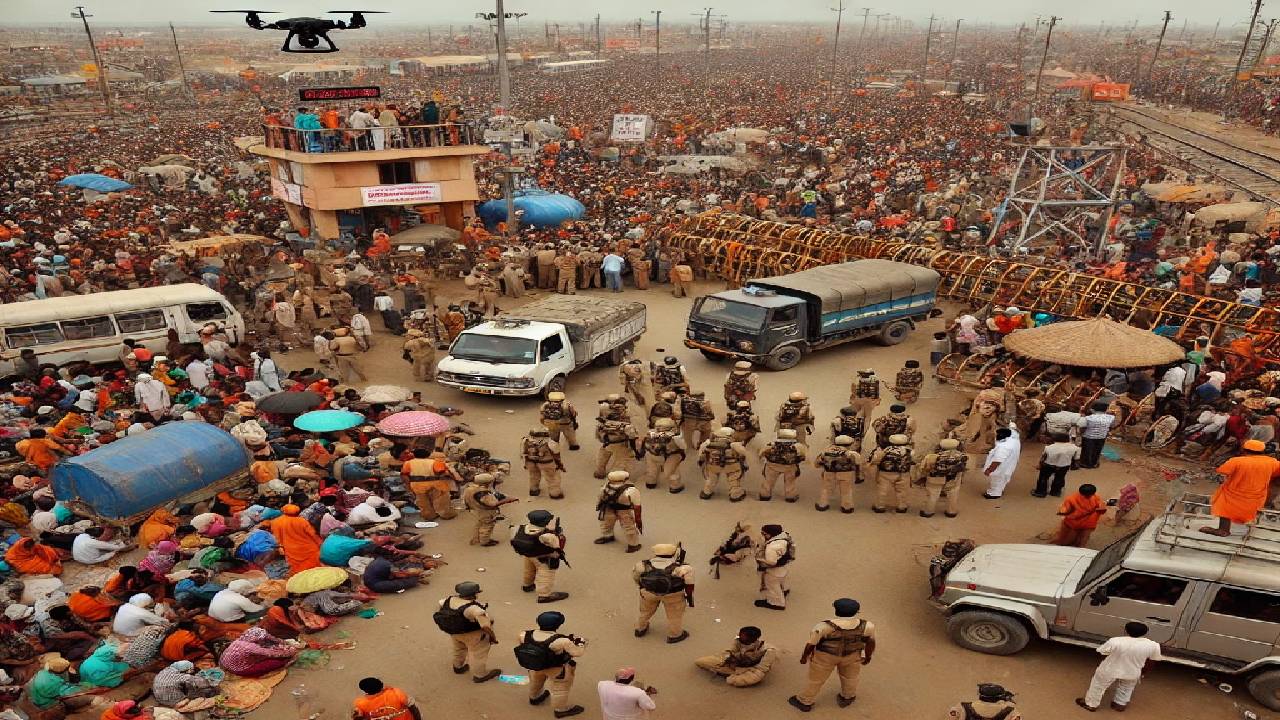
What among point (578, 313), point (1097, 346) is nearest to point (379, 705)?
point (578, 313)

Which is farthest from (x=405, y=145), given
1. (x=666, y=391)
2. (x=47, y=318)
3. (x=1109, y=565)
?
(x=1109, y=565)

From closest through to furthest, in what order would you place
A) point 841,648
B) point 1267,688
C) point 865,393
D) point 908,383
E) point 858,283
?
point 1267,688 < point 841,648 < point 865,393 < point 908,383 < point 858,283

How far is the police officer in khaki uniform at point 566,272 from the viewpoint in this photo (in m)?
23.0

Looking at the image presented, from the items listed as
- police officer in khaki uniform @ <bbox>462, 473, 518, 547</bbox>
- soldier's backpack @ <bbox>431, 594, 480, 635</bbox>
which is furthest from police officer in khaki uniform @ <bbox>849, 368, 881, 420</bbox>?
soldier's backpack @ <bbox>431, 594, 480, 635</bbox>

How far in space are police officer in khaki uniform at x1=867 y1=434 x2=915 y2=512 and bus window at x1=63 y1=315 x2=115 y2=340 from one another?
1426 cm

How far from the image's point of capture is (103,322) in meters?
17.2

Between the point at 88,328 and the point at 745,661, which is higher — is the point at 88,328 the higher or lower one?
the lower one

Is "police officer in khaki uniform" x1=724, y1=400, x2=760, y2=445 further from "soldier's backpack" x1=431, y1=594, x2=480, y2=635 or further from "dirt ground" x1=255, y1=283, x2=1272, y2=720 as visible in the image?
"soldier's backpack" x1=431, y1=594, x2=480, y2=635

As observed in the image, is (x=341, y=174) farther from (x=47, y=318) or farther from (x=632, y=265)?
(x=47, y=318)

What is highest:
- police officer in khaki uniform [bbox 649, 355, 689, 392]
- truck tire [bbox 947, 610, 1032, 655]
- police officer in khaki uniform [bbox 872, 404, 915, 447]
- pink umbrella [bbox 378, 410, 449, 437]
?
police officer in khaki uniform [bbox 872, 404, 915, 447]

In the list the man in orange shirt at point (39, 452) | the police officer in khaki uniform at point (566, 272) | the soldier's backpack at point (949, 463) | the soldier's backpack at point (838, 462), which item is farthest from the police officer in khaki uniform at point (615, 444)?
the police officer in khaki uniform at point (566, 272)

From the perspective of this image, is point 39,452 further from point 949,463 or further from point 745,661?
point 949,463

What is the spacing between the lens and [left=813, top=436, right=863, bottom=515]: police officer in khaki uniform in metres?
12.1

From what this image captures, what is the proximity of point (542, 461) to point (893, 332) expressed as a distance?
32.1 ft
